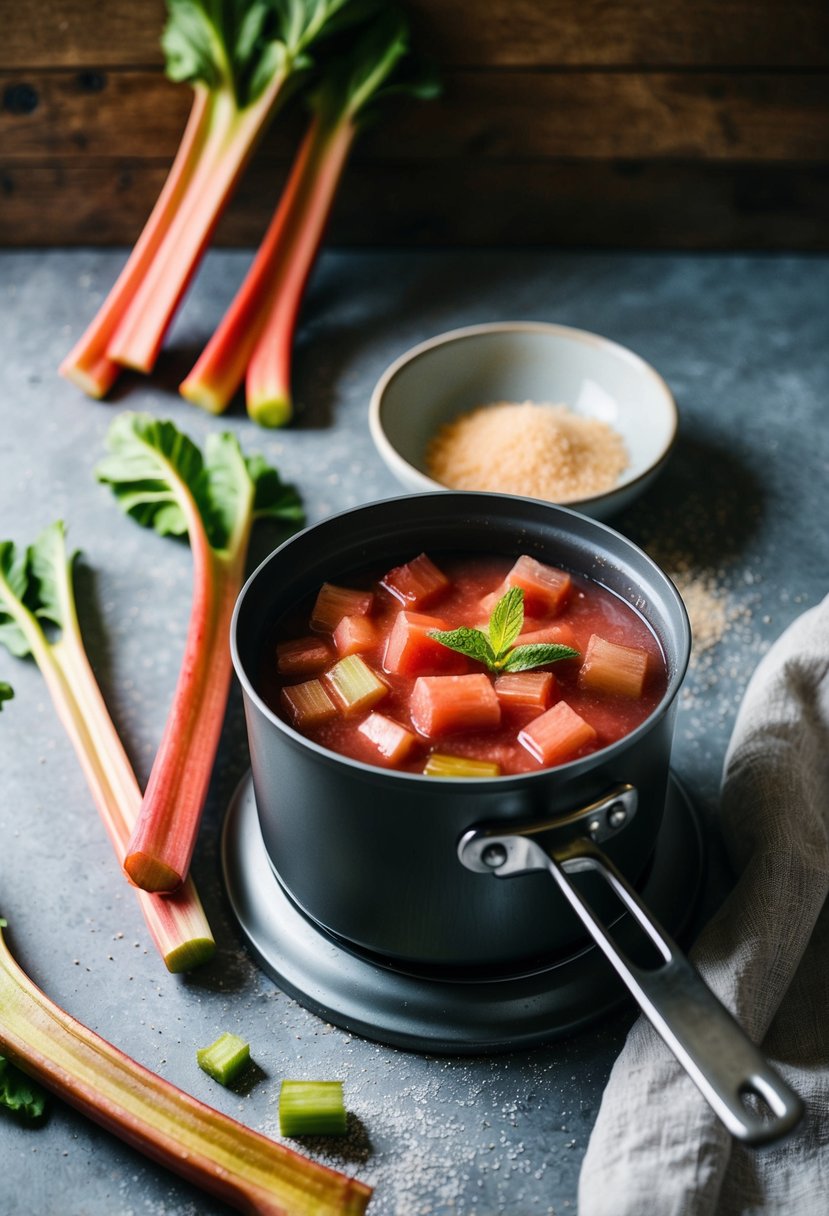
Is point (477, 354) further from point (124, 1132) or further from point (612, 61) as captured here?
point (124, 1132)

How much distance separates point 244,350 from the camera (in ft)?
8.13

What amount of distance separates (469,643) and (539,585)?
17 centimetres

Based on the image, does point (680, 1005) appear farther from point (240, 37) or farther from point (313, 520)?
point (240, 37)

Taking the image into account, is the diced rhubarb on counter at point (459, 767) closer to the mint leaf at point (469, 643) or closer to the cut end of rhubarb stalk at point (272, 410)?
the mint leaf at point (469, 643)

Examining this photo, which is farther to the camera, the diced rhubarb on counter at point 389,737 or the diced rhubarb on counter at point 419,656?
the diced rhubarb on counter at point 419,656

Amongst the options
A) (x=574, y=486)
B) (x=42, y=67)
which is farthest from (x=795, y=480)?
(x=42, y=67)

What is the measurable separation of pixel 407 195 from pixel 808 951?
208 cm

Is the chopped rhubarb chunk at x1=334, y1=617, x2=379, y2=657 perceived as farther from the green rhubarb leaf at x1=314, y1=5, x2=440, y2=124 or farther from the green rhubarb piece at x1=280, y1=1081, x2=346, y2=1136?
the green rhubarb leaf at x1=314, y1=5, x2=440, y2=124

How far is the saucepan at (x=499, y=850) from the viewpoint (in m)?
1.05

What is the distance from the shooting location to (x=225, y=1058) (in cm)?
131


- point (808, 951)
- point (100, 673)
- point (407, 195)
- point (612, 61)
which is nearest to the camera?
point (808, 951)

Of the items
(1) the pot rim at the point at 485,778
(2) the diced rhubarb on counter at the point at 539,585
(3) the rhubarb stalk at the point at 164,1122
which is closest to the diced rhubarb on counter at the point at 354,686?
(1) the pot rim at the point at 485,778

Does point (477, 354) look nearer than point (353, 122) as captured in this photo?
Yes

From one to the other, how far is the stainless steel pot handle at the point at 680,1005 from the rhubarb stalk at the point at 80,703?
44 centimetres
